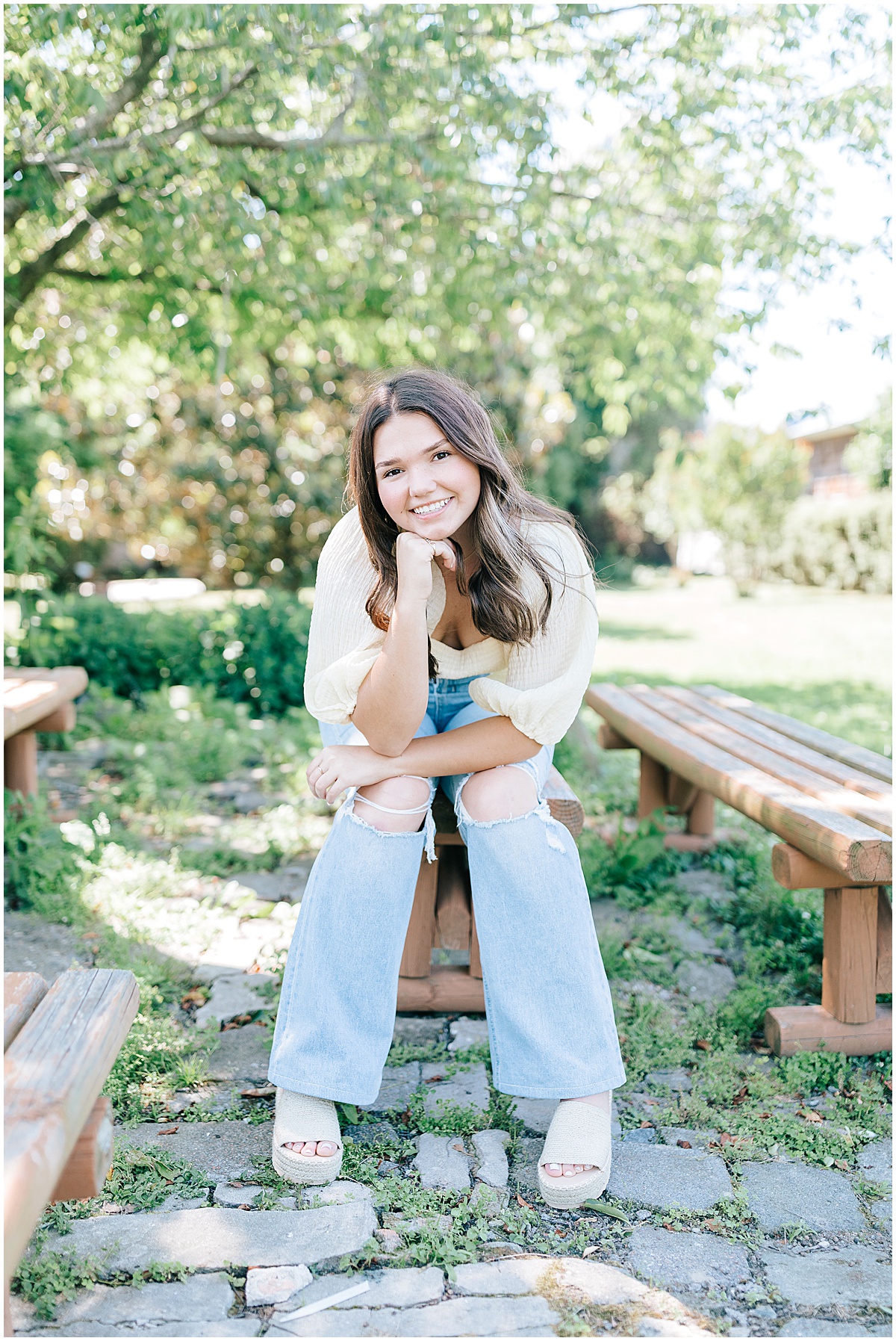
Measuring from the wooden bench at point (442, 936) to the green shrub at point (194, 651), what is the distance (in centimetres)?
338

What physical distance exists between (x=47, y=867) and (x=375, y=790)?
1.75m

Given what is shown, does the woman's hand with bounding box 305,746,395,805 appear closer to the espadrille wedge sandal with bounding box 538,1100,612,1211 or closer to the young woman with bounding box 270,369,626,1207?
the young woman with bounding box 270,369,626,1207

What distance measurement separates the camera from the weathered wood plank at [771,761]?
2.28 meters

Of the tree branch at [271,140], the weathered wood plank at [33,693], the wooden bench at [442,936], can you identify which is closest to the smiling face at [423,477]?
the wooden bench at [442,936]

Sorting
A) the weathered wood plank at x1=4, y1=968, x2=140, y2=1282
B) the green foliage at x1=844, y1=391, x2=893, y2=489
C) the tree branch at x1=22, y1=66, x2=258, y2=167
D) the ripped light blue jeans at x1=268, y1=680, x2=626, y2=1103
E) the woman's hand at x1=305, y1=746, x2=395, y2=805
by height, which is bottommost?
the ripped light blue jeans at x1=268, y1=680, x2=626, y2=1103

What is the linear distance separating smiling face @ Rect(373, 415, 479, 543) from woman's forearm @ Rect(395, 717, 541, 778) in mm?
397

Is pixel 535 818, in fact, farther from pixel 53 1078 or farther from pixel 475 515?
pixel 53 1078

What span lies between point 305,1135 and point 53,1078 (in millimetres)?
792

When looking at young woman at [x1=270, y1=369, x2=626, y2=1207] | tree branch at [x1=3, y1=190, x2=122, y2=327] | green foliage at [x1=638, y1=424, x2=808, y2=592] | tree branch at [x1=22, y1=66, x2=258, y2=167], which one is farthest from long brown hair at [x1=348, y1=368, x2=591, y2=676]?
green foliage at [x1=638, y1=424, x2=808, y2=592]

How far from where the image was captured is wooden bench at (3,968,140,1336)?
1.08 metres

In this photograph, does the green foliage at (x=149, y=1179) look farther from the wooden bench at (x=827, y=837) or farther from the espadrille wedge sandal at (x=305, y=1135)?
the wooden bench at (x=827, y=837)

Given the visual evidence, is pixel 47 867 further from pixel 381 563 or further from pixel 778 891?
pixel 778 891

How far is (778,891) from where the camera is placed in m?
3.26

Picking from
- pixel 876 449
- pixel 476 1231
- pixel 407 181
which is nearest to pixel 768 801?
Answer: pixel 476 1231
